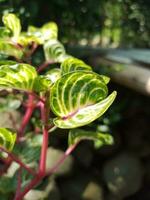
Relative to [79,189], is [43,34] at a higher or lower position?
higher

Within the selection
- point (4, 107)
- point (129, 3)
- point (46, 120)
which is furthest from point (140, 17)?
point (46, 120)

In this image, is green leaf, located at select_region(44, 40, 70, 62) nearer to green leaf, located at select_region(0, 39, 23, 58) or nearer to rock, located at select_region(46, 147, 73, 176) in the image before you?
green leaf, located at select_region(0, 39, 23, 58)

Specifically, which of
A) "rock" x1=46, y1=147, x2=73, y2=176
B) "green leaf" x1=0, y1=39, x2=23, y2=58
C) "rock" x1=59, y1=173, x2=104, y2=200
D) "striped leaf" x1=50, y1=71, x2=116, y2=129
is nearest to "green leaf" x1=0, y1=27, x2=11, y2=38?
"green leaf" x1=0, y1=39, x2=23, y2=58

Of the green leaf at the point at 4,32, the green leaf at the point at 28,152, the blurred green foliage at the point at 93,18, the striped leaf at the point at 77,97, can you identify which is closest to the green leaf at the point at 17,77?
the striped leaf at the point at 77,97

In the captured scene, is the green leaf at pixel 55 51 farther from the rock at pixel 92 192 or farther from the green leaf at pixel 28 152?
the rock at pixel 92 192

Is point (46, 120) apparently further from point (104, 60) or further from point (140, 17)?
point (140, 17)

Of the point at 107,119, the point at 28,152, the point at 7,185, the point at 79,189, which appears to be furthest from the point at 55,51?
the point at 79,189

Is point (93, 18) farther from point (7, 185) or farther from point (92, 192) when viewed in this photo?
point (7, 185)
